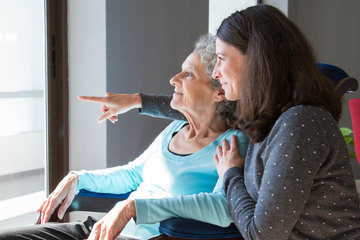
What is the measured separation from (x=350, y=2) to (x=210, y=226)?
12.0ft

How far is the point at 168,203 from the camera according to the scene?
1.42 m

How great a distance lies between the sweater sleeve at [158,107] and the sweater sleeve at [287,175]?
792 mm

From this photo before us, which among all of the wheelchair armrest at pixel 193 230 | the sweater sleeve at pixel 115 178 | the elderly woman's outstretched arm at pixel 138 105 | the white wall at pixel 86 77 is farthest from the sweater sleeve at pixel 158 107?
the wheelchair armrest at pixel 193 230

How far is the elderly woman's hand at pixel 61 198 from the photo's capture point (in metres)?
1.72

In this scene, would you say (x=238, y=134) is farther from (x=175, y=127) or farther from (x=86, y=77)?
(x=86, y=77)

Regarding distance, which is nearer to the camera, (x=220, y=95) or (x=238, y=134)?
(x=238, y=134)

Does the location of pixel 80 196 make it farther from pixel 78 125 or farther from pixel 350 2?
pixel 350 2

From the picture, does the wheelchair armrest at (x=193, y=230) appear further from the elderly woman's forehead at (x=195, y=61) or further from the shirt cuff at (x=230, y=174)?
the elderly woman's forehead at (x=195, y=61)

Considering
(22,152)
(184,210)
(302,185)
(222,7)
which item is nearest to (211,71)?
(184,210)

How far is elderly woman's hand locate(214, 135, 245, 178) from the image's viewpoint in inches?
59.8

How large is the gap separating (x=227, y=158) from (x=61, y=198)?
2.24 ft

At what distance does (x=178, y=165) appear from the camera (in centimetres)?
177

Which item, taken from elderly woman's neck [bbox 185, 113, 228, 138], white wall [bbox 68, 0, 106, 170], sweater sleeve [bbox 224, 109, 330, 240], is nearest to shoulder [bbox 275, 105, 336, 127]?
sweater sleeve [bbox 224, 109, 330, 240]

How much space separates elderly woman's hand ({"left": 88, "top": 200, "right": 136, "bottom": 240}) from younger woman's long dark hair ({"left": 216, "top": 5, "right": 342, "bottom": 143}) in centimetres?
44
